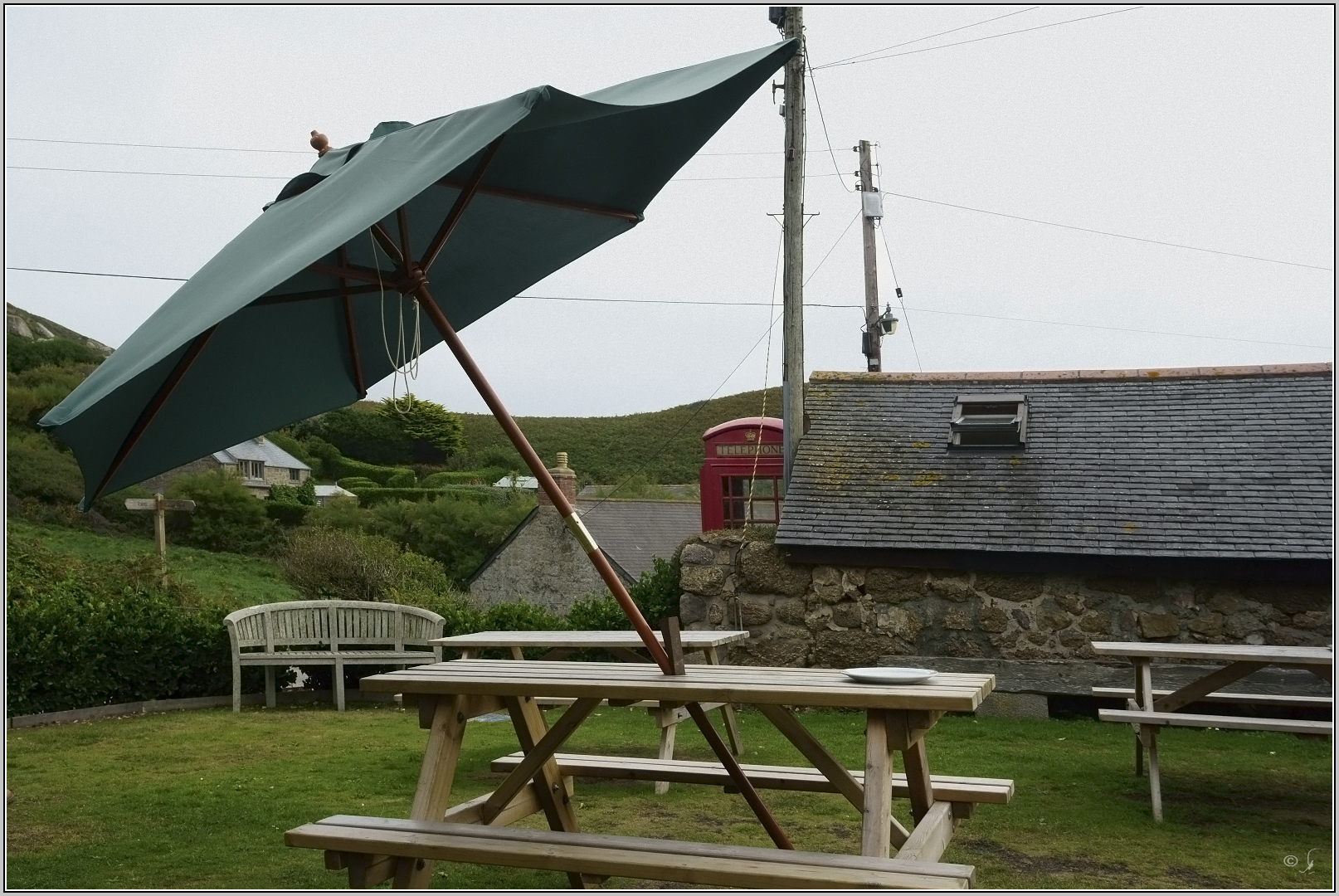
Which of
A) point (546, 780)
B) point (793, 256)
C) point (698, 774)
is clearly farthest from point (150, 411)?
point (793, 256)

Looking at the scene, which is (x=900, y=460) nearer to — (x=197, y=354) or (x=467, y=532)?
(x=197, y=354)

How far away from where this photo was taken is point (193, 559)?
21594mm

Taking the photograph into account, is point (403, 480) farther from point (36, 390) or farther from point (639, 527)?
point (639, 527)

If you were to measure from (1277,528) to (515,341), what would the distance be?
29.7 metres

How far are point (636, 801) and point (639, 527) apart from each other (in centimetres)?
1383

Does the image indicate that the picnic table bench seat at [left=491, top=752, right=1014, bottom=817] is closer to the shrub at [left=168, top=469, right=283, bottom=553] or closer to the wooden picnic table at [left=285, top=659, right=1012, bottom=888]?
the wooden picnic table at [left=285, top=659, right=1012, bottom=888]

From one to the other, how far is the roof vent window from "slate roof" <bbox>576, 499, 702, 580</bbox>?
26.5 ft

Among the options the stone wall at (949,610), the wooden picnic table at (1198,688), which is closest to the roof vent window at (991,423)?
the stone wall at (949,610)

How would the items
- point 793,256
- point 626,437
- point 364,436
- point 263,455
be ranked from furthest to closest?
point 626,437 < point 364,436 < point 263,455 < point 793,256

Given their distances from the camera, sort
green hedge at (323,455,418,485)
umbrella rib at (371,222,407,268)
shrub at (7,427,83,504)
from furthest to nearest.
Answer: green hedge at (323,455,418,485) → shrub at (7,427,83,504) → umbrella rib at (371,222,407,268)

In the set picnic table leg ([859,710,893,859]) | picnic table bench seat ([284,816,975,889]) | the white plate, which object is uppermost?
the white plate

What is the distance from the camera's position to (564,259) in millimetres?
4621

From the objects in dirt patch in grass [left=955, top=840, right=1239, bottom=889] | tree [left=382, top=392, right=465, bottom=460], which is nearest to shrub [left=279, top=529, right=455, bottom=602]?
dirt patch in grass [left=955, top=840, right=1239, bottom=889]

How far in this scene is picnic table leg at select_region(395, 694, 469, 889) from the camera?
132 inches
